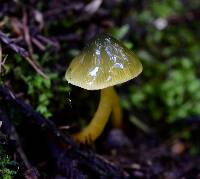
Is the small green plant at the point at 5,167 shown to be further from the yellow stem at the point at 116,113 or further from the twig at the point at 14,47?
the yellow stem at the point at 116,113

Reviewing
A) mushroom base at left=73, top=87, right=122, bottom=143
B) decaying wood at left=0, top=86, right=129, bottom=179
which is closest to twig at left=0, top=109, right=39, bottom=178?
decaying wood at left=0, top=86, right=129, bottom=179

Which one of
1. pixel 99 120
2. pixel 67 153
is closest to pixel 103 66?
pixel 99 120

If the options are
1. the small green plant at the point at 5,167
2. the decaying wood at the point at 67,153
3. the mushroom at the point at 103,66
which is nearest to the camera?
the small green plant at the point at 5,167

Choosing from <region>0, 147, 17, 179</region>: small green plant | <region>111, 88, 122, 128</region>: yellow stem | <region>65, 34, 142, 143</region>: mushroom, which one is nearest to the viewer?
<region>0, 147, 17, 179</region>: small green plant

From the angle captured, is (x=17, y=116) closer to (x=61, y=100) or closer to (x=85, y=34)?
(x=61, y=100)

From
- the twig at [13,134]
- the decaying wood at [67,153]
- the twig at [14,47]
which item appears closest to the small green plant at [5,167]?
the twig at [13,134]

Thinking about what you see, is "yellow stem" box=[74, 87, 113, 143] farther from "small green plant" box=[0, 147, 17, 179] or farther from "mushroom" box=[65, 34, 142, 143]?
"small green plant" box=[0, 147, 17, 179]
